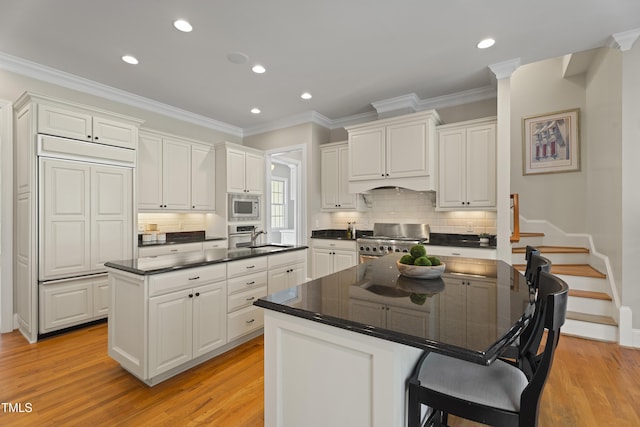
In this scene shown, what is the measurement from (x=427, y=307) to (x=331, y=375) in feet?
1.53

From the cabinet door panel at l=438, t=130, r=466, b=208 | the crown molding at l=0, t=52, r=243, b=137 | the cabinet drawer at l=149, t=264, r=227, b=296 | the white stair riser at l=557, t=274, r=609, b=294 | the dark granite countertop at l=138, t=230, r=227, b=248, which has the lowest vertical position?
the white stair riser at l=557, t=274, r=609, b=294

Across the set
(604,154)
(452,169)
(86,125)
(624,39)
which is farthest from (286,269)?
(624,39)

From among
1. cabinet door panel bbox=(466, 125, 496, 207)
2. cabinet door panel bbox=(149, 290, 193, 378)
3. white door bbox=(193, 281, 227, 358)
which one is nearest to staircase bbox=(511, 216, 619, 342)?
cabinet door panel bbox=(466, 125, 496, 207)

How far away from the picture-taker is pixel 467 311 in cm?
117

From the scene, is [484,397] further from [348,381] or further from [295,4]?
[295,4]

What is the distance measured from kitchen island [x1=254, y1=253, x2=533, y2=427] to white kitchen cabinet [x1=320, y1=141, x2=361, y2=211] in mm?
3485

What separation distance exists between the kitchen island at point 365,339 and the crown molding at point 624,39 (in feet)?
9.85

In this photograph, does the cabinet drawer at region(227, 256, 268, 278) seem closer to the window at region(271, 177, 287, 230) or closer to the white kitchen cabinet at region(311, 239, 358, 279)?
the white kitchen cabinet at region(311, 239, 358, 279)

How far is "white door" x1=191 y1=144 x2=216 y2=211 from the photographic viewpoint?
15.9 ft

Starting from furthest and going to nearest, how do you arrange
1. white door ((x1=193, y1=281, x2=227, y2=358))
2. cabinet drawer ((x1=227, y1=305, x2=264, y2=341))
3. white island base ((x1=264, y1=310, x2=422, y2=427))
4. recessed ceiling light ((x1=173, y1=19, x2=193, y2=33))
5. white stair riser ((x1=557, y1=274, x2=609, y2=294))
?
white stair riser ((x1=557, y1=274, x2=609, y2=294)), cabinet drawer ((x1=227, y1=305, x2=264, y2=341)), recessed ceiling light ((x1=173, y1=19, x2=193, y2=33)), white door ((x1=193, y1=281, x2=227, y2=358)), white island base ((x1=264, y1=310, x2=422, y2=427))

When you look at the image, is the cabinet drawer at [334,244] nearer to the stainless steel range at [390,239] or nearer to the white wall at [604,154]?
the stainless steel range at [390,239]

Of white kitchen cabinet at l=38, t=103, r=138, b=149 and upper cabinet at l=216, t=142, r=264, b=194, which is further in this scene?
upper cabinet at l=216, t=142, r=264, b=194

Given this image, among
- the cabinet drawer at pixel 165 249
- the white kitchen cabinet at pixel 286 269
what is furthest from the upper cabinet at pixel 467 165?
the cabinet drawer at pixel 165 249

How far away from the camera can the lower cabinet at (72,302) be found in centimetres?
311
